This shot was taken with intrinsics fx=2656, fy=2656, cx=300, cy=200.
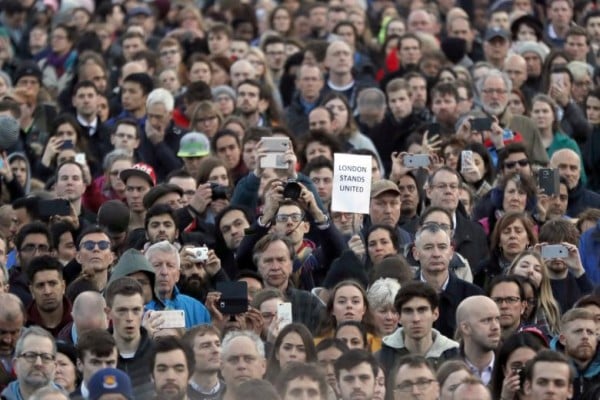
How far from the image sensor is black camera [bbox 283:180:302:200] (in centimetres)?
2020

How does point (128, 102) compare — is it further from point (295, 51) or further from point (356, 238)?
point (356, 238)

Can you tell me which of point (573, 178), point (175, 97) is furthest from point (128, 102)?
point (573, 178)

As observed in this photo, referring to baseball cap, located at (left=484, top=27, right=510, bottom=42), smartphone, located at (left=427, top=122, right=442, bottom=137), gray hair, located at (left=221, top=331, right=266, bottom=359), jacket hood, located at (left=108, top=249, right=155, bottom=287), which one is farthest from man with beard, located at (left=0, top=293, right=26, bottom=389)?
baseball cap, located at (left=484, top=27, right=510, bottom=42)

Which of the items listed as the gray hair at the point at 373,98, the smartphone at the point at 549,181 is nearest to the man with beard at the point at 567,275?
the smartphone at the point at 549,181

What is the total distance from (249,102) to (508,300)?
6.45 meters

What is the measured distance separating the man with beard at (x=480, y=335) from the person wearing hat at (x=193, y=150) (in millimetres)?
5467

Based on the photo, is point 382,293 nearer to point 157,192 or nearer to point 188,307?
point 188,307

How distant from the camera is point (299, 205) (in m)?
20.3

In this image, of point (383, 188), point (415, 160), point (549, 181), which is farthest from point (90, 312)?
point (549, 181)

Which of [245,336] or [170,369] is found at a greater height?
[245,336]

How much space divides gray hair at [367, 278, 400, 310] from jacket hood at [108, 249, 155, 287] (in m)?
1.59

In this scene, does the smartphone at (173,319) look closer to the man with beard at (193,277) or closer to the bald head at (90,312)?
the bald head at (90,312)

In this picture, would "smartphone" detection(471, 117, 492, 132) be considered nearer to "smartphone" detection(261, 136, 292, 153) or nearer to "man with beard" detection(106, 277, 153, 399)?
"smartphone" detection(261, 136, 292, 153)

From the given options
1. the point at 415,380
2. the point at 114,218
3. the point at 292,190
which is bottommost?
the point at 415,380
